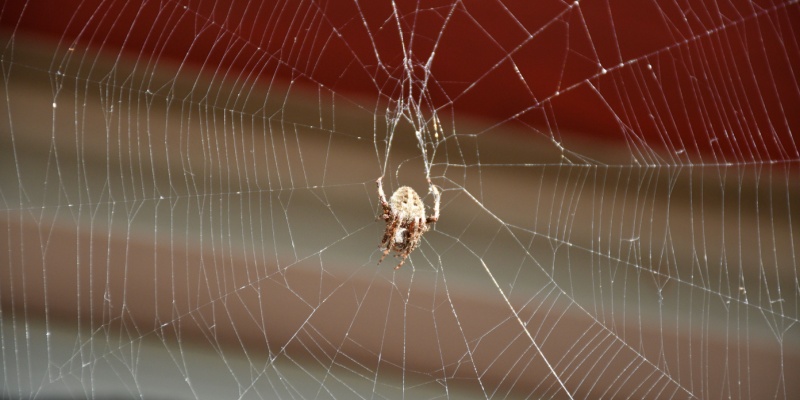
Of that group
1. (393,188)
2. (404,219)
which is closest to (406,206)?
(404,219)

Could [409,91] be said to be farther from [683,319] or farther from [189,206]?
[683,319]

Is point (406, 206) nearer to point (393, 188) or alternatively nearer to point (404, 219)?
point (404, 219)

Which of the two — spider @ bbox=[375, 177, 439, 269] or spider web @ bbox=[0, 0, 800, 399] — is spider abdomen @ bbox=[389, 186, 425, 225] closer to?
spider @ bbox=[375, 177, 439, 269]

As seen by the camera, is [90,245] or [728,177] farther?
[728,177]

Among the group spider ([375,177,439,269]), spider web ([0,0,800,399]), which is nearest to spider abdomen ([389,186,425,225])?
spider ([375,177,439,269])

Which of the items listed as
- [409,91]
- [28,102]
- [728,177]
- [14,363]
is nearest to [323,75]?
[409,91]
